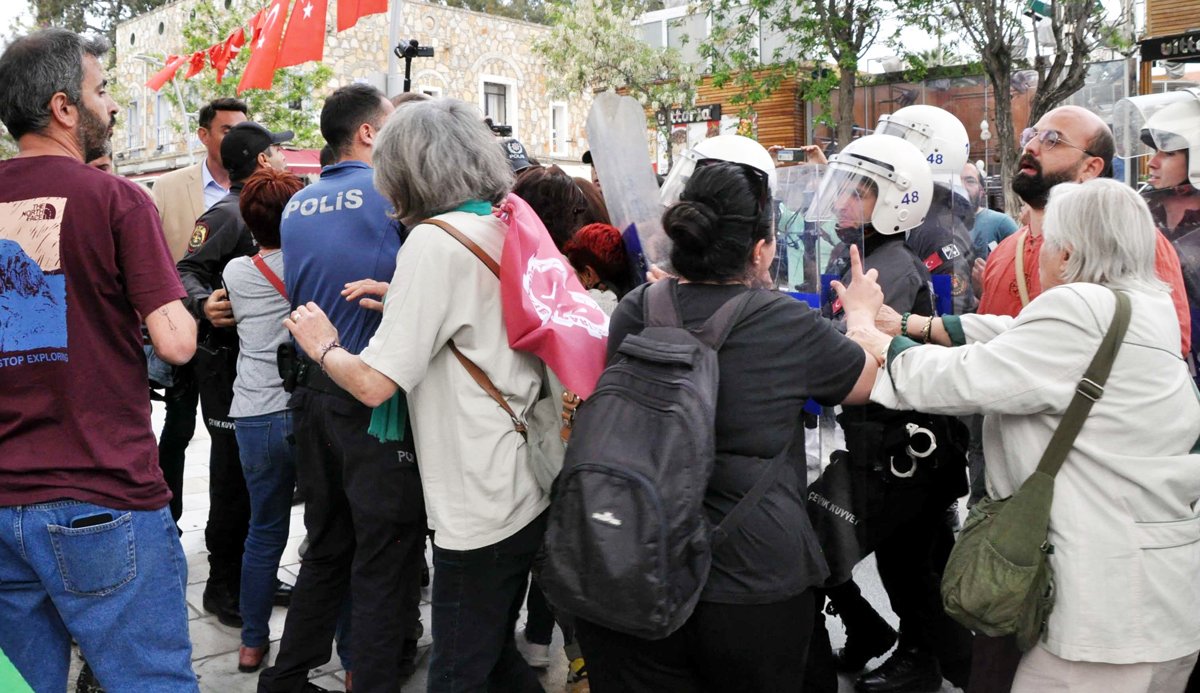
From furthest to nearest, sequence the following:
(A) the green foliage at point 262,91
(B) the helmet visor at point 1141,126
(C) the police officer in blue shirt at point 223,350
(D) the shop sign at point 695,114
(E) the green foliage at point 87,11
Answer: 1. (E) the green foliage at point 87,11
2. (D) the shop sign at point 695,114
3. (A) the green foliage at point 262,91
4. (C) the police officer in blue shirt at point 223,350
5. (B) the helmet visor at point 1141,126

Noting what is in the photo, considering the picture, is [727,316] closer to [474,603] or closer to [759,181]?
[759,181]

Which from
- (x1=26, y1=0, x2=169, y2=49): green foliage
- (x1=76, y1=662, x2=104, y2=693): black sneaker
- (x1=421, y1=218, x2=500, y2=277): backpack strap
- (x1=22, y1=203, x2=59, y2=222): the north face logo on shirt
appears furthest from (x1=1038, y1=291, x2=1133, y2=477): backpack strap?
(x1=26, y1=0, x2=169, y2=49): green foliage

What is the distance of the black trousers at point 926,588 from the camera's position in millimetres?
3520

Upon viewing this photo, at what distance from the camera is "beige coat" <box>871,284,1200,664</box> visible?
7.63 feet

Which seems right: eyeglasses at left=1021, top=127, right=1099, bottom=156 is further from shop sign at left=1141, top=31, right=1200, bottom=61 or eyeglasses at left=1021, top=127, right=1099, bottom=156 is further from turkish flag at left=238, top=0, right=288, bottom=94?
shop sign at left=1141, top=31, right=1200, bottom=61

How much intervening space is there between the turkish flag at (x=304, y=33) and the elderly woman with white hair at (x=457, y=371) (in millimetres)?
5947

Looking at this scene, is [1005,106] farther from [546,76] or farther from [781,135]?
[546,76]

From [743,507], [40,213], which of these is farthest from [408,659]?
Result: [40,213]

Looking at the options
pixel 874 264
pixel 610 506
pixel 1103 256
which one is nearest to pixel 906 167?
pixel 874 264

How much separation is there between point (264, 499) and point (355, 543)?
64 centimetres

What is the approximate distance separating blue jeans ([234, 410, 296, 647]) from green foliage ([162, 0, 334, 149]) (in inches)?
786

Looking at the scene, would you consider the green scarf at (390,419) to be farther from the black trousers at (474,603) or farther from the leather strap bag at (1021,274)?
the leather strap bag at (1021,274)

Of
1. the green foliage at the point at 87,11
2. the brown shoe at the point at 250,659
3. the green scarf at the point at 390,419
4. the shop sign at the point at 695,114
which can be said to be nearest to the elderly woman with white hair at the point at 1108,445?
the green scarf at the point at 390,419

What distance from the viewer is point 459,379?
105 inches
